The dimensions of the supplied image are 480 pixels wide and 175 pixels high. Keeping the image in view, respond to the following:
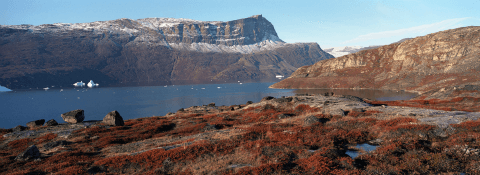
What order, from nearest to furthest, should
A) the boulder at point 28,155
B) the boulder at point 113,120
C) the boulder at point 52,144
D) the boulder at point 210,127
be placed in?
the boulder at point 28,155 < the boulder at point 52,144 < the boulder at point 210,127 < the boulder at point 113,120

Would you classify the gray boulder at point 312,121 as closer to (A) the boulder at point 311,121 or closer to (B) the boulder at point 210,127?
(A) the boulder at point 311,121

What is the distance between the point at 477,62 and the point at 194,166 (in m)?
231

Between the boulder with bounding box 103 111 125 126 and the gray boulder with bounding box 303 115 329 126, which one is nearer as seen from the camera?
the gray boulder with bounding box 303 115 329 126

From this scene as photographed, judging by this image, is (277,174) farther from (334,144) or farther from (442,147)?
(442,147)

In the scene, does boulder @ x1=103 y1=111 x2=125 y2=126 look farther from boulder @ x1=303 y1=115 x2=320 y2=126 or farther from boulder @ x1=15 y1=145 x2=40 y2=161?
boulder @ x1=303 y1=115 x2=320 y2=126

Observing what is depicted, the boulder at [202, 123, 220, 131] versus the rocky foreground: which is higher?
the rocky foreground

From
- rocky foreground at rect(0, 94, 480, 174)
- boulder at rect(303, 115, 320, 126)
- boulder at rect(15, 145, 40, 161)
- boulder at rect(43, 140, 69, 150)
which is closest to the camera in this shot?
rocky foreground at rect(0, 94, 480, 174)

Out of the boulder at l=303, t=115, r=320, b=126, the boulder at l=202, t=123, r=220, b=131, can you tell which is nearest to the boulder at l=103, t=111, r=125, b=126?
the boulder at l=202, t=123, r=220, b=131

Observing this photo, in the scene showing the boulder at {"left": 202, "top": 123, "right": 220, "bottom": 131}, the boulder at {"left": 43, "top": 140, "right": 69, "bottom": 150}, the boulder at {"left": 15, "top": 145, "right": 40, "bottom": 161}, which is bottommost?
the boulder at {"left": 202, "top": 123, "right": 220, "bottom": 131}

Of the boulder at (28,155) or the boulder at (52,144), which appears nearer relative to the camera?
the boulder at (28,155)

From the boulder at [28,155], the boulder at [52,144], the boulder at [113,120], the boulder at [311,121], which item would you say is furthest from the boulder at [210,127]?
the boulder at [28,155]

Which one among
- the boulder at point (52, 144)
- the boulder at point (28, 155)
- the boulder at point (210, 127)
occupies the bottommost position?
the boulder at point (210, 127)

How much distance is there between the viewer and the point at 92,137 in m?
30.8

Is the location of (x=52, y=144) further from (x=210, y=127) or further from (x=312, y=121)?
(x=312, y=121)
